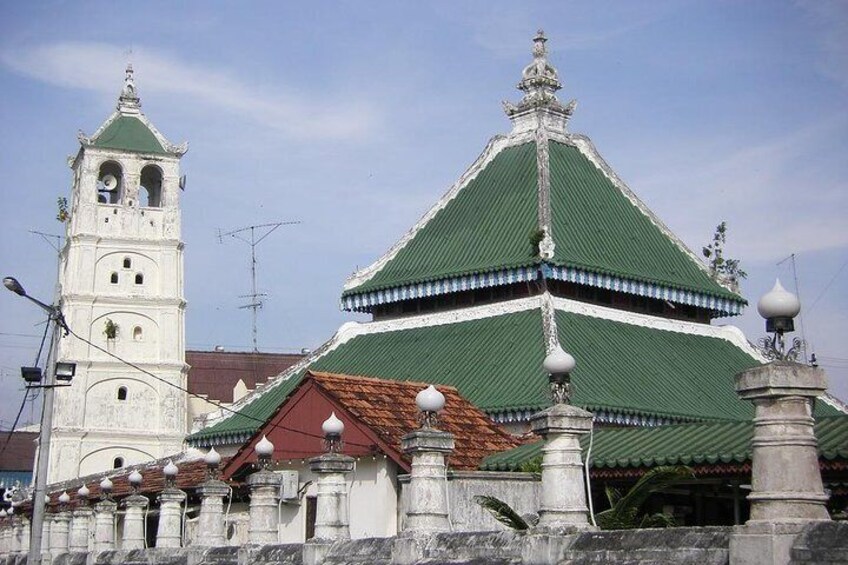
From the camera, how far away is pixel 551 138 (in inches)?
1304

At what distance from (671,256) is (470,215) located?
4609mm

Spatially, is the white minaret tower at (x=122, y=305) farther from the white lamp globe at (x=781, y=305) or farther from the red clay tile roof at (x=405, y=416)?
the white lamp globe at (x=781, y=305)

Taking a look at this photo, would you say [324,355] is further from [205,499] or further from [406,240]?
[205,499]

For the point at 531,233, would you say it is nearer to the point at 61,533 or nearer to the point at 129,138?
the point at 61,533

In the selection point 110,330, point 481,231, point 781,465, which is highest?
point 110,330

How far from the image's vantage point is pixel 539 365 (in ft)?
87.5

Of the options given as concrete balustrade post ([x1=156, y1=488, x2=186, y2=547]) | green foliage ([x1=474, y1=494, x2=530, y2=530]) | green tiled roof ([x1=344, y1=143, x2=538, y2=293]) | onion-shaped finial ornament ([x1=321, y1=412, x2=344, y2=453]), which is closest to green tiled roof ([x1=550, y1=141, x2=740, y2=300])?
green tiled roof ([x1=344, y1=143, x2=538, y2=293])

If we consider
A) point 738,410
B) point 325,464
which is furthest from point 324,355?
point 325,464

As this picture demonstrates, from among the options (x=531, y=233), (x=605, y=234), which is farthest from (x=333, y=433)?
(x=605, y=234)

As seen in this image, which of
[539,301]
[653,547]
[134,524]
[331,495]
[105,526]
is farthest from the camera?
[539,301]

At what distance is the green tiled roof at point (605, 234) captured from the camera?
29798mm

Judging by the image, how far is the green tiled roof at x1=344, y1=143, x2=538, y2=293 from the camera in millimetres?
29984

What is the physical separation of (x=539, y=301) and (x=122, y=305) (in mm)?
43220

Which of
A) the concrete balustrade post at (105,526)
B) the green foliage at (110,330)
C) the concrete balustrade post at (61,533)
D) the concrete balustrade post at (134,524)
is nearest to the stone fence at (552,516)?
the concrete balustrade post at (134,524)
